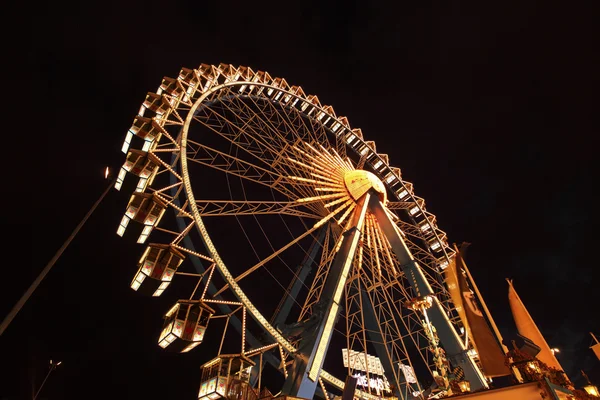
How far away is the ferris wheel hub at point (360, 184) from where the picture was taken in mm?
16406

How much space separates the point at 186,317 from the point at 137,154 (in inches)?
222

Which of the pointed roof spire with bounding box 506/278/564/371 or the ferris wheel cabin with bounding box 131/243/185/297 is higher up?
the pointed roof spire with bounding box 506/278/564/371

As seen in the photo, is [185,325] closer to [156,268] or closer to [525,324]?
[156,268]

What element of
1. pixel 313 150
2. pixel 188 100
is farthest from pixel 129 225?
pixel 313 150

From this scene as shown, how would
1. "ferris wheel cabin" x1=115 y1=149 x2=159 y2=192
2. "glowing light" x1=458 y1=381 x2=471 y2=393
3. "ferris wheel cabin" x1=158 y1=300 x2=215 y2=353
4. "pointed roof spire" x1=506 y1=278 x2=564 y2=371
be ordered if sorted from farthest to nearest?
1. "pointed roof spire" x1=506 y1=278 x2=564 y2=371
2. "ferris wheel cabin" x1=115 y1=149 x2=159 y2=192
3. "glowing light" x1=458 y1=381 x2=471 y2=393
4. "ferris wheel cabin" x1=158 y1=300 x2=215 y2=353

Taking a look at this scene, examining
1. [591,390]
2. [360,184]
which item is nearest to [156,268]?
[360,184]

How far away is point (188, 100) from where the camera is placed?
1434cm

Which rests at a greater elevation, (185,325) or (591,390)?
(185,325)

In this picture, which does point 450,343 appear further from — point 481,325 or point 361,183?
point 361,183

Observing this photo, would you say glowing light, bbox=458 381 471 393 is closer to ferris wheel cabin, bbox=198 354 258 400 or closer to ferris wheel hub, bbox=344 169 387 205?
ferris wheel cabin, bbox=198 354 258 400

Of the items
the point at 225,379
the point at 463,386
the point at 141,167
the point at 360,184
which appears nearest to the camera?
the point at 225,379

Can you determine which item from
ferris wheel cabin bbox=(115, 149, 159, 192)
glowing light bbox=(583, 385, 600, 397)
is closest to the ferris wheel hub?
ferris wheel cabin bbox=(115, 149, 159, 192)

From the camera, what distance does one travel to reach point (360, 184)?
16.6 metres

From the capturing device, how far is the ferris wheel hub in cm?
1641
